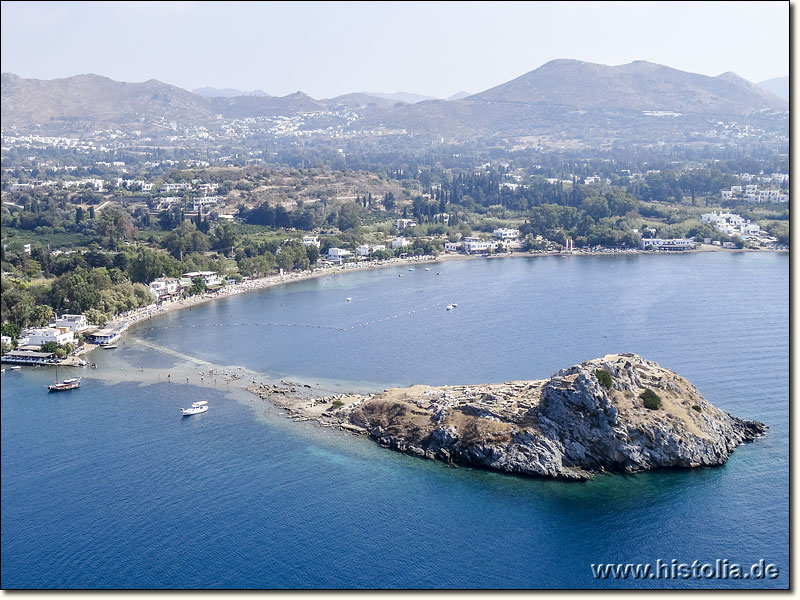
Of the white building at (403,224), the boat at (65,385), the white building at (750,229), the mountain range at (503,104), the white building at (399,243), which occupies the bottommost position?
the boat at (65,385)

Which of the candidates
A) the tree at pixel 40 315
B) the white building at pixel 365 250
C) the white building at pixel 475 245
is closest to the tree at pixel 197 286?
the tree at pixel 40 315

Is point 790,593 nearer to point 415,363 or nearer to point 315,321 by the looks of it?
point 415,363

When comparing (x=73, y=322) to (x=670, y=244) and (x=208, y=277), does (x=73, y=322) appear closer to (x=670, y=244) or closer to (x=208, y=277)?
(x=208, y=277)

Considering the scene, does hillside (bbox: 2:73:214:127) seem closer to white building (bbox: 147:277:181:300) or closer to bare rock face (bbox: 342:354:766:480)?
white building (bbox: 147:277:181:300)

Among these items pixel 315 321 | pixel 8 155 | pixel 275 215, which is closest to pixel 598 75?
pixel 8 155

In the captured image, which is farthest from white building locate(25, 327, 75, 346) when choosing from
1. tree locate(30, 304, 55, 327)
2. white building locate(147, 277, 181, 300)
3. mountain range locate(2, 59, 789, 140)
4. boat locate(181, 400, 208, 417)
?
mountain range locate(2, 59, 789, 140)

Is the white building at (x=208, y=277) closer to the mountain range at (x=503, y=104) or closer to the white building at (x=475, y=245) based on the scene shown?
the white building at (x=475, y=245)

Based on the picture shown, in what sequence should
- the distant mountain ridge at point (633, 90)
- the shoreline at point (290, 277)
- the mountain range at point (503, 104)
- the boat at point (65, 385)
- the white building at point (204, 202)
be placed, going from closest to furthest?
the boat at point (65, 385)
the shoreline at point (290, 277)
the white building at point (204, 202)
the mountain range at point (503, 104)
the distant mountain ridge at point (633, 90)

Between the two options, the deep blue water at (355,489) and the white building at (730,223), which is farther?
the white building at (730,223)
